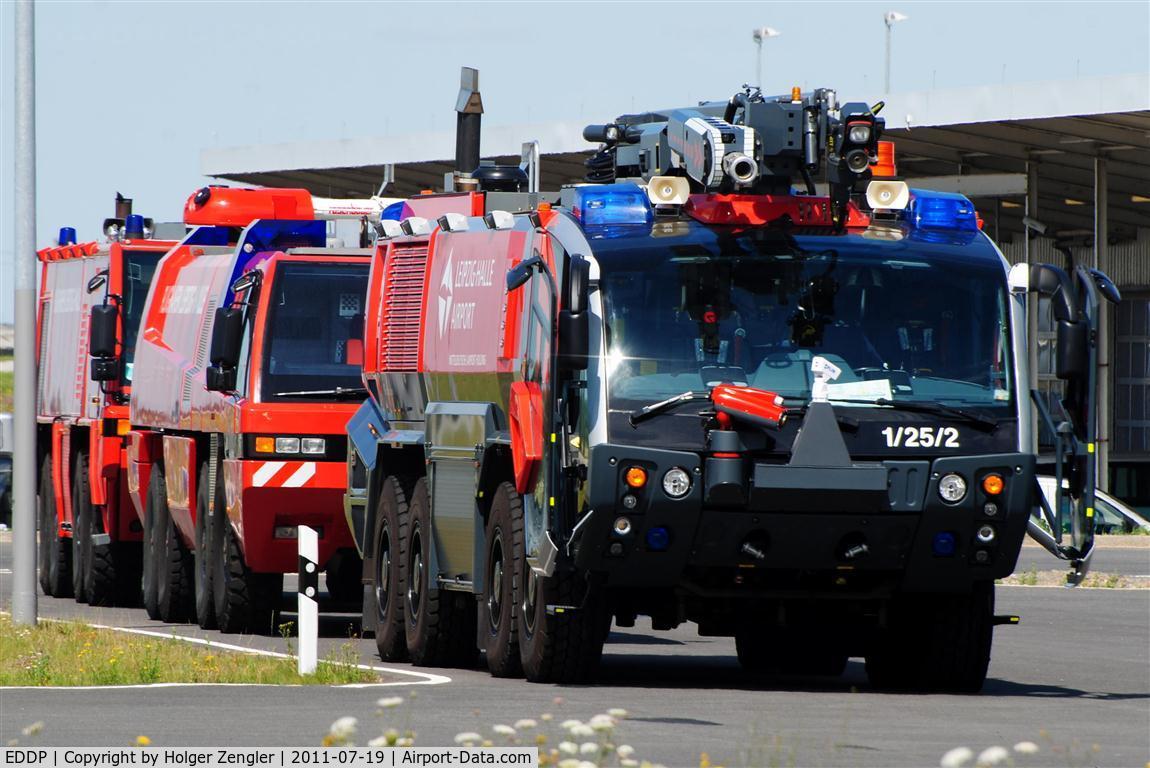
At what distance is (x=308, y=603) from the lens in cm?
1587

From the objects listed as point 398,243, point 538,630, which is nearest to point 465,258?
point 398,243

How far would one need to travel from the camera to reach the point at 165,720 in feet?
40.8

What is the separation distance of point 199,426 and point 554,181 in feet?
129

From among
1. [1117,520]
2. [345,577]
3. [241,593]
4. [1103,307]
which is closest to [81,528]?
[345,577]

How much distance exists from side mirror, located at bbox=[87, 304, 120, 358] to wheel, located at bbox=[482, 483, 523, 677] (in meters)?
8.72

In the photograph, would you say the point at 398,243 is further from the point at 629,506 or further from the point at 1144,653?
the point at 1144,653

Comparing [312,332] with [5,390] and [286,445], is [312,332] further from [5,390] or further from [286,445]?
[5,390]

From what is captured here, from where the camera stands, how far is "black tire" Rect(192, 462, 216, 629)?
21.4 metres

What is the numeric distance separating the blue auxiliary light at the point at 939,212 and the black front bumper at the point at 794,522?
1.53 meters

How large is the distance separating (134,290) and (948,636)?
469 inches

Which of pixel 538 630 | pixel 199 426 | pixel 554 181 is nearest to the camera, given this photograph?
pixel 538 630

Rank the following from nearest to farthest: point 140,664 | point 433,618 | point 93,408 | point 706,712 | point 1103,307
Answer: point 706,712 → point 140,664 → point 433,618 → point 93,408 → point 1103,307

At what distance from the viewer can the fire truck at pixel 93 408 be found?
81.7 ft

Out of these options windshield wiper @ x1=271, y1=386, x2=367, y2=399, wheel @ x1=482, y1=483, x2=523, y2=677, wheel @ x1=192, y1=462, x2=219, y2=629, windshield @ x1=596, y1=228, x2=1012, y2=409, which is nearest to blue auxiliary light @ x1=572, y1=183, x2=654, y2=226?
windshield @ x1=596, y1=228, x2=1012, y2=409
